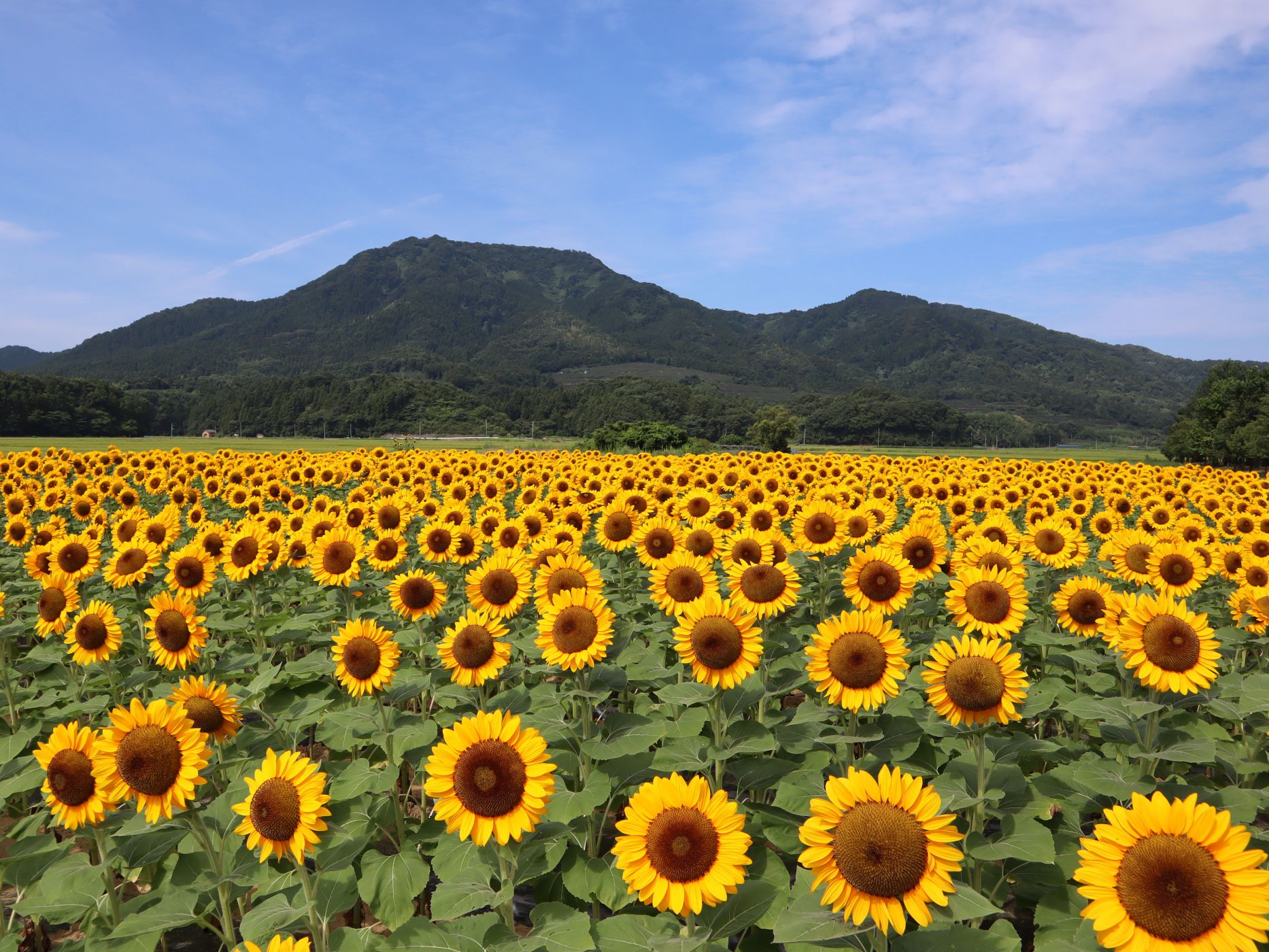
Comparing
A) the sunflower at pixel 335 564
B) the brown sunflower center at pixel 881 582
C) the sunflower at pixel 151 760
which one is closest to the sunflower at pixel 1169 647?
the brown sunflower center at pixel 881 582

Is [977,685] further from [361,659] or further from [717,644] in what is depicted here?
[361,659]

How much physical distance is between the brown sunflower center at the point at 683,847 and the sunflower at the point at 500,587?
134 inches

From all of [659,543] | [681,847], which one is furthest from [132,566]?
[681,847]

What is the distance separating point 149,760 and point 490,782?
188 cm

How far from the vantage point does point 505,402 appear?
195 metres

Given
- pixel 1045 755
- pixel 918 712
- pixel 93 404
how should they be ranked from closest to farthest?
1. pixel 1045 755
2. pixel 918 712
3. pixel 93 404

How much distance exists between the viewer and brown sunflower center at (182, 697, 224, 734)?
4.30 metres

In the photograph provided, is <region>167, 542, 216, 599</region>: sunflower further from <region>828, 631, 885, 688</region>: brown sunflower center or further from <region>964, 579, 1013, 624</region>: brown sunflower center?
<region>964, 579, 1013, 624</region>: brown sunflower center

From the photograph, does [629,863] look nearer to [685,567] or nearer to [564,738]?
[564,738]

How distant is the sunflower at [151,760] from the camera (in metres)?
3.69

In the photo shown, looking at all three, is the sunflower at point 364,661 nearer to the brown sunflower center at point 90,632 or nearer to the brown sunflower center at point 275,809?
the brown sunflower center at point 275,809

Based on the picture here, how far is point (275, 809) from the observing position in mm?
A: 3480

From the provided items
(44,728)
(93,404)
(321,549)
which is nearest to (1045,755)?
(321,549)

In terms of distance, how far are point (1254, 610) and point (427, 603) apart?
7279mm
